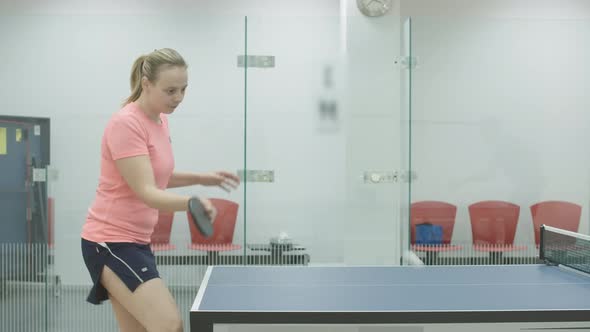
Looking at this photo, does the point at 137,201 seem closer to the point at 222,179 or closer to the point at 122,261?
the point at 122,261

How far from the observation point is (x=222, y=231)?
12.7ft

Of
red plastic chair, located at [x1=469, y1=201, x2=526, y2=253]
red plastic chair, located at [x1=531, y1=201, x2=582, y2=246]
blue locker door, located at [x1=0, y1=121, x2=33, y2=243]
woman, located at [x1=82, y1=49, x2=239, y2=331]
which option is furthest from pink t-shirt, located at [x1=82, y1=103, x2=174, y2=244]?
red plastic chair, located at [x1=531, y1=201, x2=582, y2=246]

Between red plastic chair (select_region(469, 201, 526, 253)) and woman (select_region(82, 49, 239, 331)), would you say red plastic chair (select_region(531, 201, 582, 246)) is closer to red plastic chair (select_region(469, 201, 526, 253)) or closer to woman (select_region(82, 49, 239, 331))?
red plastic chair (select_region(469, 201, 526, 253))

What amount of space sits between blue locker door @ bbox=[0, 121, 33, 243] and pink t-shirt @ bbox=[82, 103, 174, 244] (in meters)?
1.88

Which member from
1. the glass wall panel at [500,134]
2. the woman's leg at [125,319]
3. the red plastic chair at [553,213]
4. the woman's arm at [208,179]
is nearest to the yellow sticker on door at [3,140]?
the woman's arm at [208,179]

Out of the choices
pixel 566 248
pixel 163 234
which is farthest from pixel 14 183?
pixel 566 248

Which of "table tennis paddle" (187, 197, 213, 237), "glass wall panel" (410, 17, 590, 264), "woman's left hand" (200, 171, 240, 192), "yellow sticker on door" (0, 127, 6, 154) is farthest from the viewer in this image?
"glass wall panel" (410, 17, 590, 264)

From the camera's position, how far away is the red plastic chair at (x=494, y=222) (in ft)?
13.3

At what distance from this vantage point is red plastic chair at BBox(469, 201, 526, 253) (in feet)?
13.3

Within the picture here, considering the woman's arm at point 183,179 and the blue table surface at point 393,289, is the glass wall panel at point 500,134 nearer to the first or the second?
the blue table surface at point 393,289

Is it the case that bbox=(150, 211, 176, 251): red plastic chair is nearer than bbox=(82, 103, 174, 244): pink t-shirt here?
No

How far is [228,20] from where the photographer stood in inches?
151

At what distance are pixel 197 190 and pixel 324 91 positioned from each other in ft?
3.07

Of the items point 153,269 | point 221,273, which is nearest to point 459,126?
point 221,273
